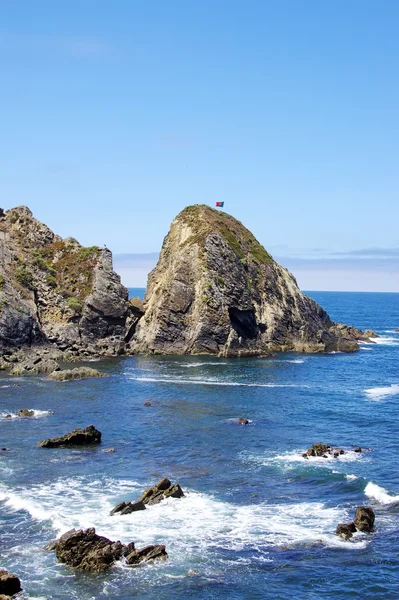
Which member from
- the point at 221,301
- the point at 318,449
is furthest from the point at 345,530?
the point at 221,301

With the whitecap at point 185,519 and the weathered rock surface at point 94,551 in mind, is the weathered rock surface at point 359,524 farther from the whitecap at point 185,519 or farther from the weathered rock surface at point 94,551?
the weathered rock surface at point 94,551

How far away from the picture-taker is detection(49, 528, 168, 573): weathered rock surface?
3694cm

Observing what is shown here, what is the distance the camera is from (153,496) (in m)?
47.4

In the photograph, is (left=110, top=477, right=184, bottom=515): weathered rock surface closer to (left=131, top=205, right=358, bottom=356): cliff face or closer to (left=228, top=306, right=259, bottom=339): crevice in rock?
(left=131, top=205, right=358, bottom=356): cliff face

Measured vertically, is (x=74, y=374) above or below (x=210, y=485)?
above

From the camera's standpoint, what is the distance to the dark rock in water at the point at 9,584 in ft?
108

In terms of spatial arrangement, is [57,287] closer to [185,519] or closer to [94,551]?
[185,519]

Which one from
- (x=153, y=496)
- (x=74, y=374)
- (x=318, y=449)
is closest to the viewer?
(x=153, y=496)

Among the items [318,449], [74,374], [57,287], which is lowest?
[318,449]

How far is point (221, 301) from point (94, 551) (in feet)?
297

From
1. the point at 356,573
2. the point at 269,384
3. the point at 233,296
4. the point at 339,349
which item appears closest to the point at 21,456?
the point at 356,573

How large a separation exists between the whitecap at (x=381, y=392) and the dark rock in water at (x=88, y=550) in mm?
57474

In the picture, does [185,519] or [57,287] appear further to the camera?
[57,287]

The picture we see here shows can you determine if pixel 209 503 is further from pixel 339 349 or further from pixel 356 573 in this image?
pixel 339 349
